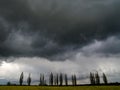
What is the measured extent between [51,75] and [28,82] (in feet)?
66.3

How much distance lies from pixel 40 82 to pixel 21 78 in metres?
19.7

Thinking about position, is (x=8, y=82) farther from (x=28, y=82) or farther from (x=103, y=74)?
→ (x=103, y=74)

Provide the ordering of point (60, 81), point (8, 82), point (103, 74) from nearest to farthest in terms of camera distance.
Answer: point (8, 82), point (103, 74), point (60, 81)

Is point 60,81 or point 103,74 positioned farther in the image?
point 60,81

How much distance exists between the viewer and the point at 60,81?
415 ft

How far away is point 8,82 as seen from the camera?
108625 millimetres

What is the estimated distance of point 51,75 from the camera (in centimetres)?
12681

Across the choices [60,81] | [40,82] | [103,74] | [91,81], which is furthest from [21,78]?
[103,74]

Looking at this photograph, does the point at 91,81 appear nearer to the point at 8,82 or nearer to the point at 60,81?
the point at 60,81

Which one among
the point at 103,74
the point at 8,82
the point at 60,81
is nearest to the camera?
the point at 8,82

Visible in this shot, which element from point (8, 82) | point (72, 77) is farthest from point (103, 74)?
point (8, 82)

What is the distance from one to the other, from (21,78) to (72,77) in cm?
4071

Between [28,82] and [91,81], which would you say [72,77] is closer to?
[91,81]

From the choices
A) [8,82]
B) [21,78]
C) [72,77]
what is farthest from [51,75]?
[8,82]
